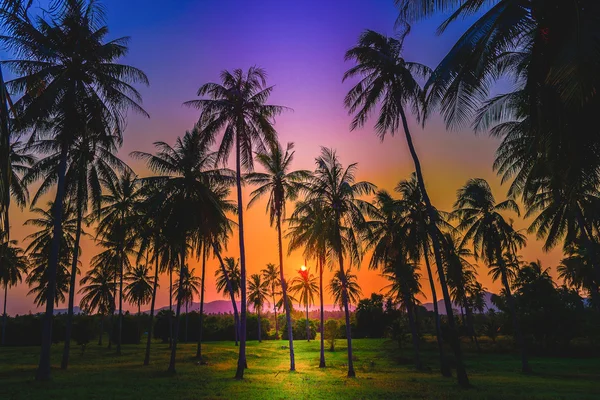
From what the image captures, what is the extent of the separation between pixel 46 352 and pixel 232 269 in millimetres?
52849

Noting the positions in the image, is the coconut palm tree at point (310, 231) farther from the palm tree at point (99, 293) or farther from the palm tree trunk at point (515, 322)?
the palm tree at point (99, 293)

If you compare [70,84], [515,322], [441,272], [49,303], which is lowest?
[515,322]

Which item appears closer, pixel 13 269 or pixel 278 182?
pixel 278 182

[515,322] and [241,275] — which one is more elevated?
[241,275]

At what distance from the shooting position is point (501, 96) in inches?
489

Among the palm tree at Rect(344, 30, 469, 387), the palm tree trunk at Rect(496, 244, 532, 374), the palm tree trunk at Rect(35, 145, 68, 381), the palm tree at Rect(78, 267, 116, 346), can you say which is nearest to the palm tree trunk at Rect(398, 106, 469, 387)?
the palm tree at Rect(344, 30, 469, 387)

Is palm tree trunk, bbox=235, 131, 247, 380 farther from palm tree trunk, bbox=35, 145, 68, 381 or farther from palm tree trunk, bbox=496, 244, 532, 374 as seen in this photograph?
palm tree trunk, bbox=496, 244, 532, 374

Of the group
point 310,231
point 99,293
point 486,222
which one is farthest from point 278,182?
point 99,293

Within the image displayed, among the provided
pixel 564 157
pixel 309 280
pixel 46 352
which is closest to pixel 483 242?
pixel 564 157

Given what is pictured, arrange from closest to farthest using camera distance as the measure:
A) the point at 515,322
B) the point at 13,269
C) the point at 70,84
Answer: the point at 70,84, the point at 515,322, the point at 13,269

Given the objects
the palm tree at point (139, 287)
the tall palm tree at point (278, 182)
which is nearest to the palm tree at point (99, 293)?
the palm tree at point (139, 287)

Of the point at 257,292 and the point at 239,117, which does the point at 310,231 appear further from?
the point at 257,292

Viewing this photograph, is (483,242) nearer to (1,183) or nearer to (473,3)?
(473,3)

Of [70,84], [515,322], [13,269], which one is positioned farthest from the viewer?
[13,269]
